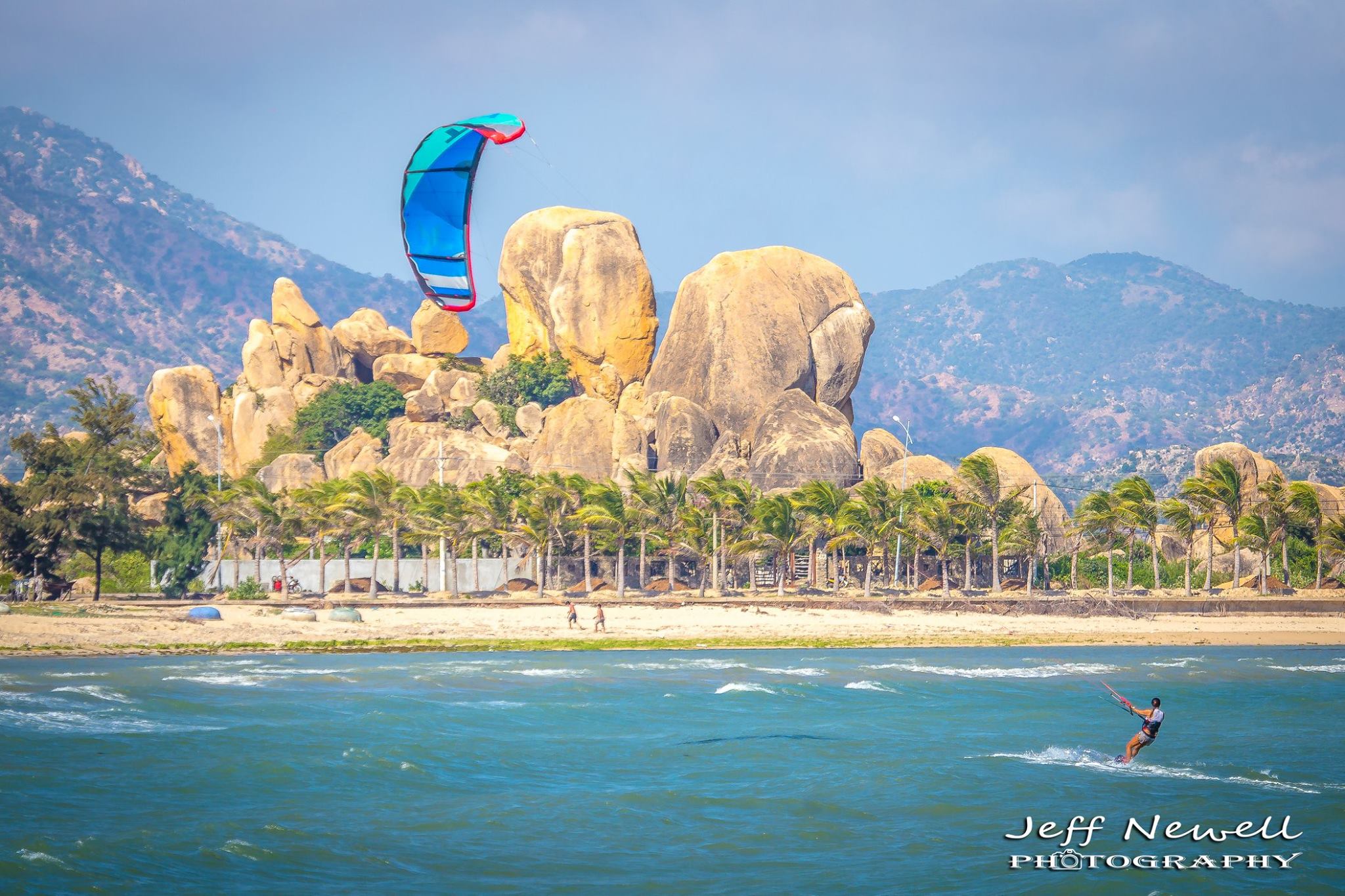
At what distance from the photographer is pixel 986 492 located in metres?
53.6

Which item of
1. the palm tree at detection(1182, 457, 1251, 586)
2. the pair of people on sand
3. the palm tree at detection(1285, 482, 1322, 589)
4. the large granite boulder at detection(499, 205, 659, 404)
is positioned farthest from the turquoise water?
the large granite boulder at detection(499, 205, 659, 404)

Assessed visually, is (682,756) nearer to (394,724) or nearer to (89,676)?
(394,724)

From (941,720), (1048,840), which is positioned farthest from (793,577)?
(1048,840)

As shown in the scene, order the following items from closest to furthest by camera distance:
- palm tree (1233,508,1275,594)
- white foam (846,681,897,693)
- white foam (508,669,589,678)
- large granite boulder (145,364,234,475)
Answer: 1. white foam (846,681,897,693)
2. white foam (508,669,589,678)
3. palm tree (1233,508,1275,594)
4. large granite boulder (145,364,234,475)

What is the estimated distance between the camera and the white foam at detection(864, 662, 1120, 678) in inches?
1398

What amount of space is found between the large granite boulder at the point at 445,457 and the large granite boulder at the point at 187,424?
13264 millimetres

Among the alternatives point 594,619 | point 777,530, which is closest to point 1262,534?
point 777,530

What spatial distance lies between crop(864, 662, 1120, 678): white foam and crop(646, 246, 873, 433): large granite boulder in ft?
115

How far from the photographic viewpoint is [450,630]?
142 feet

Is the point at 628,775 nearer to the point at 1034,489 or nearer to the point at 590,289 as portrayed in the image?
the point at 1034,489

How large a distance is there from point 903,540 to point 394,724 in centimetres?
3414

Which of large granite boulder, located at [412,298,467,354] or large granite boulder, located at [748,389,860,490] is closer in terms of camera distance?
large granite boulder, located at [748,389,860,490]

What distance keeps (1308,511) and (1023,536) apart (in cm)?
1185

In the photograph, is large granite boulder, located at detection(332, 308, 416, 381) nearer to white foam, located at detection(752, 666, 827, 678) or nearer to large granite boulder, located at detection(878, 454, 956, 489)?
large granite boulder, located at detection(878, 454, 956, 489)
